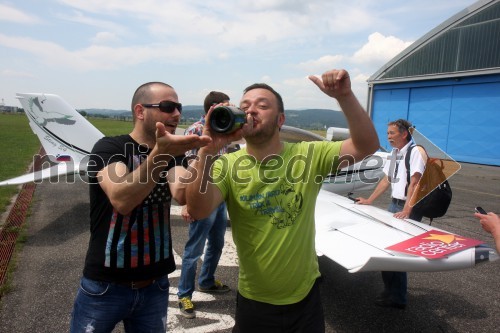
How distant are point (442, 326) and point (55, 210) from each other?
23.1 ft

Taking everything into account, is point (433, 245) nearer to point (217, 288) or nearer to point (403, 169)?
point (403, 169)

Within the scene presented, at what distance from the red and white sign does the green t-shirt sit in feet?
4.31

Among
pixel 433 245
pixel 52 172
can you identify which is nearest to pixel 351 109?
pixel 433 245

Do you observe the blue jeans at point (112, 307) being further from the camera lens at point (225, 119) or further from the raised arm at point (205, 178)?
the camera lens at point (225, 119)

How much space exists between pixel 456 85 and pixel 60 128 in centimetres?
2054

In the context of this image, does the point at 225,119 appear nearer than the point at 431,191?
Yes

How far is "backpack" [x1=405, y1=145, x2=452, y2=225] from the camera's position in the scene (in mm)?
3816

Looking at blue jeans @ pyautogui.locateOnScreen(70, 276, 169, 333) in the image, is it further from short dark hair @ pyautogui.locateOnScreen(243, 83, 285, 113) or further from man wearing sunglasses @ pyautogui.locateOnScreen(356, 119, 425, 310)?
man wearing sunglasses @ pyautogui.locateOnScreen(356, 119, 425, 310)

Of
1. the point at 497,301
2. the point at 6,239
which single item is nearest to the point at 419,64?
the point at 497,301

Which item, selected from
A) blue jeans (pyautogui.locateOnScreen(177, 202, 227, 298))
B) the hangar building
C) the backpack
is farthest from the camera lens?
the hangar building

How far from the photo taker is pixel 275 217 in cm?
190

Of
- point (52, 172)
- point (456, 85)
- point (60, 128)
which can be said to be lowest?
point (52, 172)

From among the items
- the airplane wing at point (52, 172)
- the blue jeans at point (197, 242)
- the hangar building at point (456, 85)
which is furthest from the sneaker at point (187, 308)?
the hangar building at point (456, 85)

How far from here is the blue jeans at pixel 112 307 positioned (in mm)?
1736
